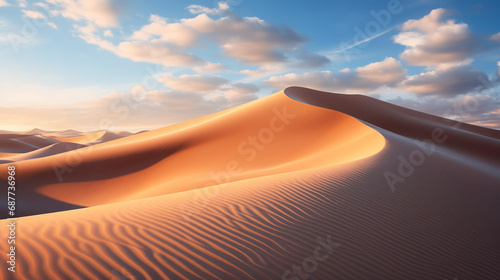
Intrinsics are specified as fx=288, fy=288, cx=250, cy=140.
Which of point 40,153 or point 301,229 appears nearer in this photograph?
point 301,229

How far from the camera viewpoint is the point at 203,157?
50.8 feet

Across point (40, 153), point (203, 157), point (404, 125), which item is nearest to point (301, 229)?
point (203, 157)

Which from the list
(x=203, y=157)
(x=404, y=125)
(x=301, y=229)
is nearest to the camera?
(x=301, y=229)

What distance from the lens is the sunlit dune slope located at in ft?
40.4

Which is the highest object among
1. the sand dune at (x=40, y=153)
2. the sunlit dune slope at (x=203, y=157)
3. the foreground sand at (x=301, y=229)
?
the sand dune at (x=40, y=153)

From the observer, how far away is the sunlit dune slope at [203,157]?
40.4 ft

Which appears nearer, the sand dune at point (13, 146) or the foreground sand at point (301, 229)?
the foreground sand at point (301, 229)

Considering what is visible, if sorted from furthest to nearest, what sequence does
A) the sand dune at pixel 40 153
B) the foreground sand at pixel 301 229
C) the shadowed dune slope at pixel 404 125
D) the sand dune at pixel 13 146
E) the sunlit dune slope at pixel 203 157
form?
the sand dune at pixel 13 146 < the sand dune at pixel 40 153 < the shadowed dune slope at pixel 404 125 < the sunlit dune slope at pixel 203 157 < the foreground sand at pixel 301 229

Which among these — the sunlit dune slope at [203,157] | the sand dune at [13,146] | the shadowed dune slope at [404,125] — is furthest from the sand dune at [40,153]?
the shadowed dune slope at [404,125]

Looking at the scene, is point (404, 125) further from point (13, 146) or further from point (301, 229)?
point (13, 146)

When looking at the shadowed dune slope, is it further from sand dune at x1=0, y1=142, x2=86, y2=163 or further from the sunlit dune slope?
sand dune at x1=0, y1=142, x2=86, y2=163

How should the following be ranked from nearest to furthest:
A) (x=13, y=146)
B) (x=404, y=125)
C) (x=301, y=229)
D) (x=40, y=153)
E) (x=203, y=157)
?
1. (x=301, y=229)
2. (x=203, y=157)
3. (x=404, y=125)
4. (x=40, y=153)
5. (x=13, y=146)

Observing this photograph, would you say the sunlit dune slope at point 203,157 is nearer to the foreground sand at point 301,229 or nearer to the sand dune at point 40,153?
the foreground sand at point 301,229

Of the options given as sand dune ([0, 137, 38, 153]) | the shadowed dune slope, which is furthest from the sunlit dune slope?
sand dune ([0, 137, 38, 153])
